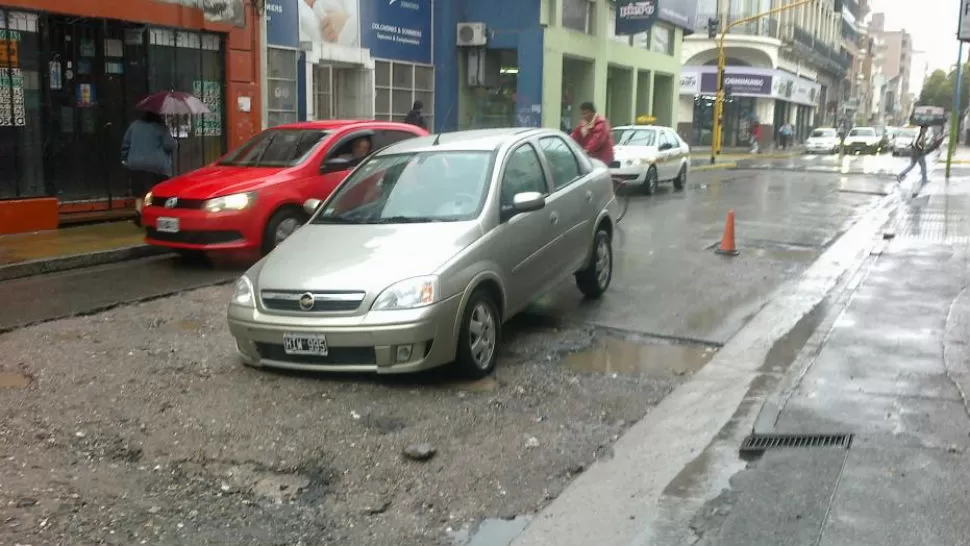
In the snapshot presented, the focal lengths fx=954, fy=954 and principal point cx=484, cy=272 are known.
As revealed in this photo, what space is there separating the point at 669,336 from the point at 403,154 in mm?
2596

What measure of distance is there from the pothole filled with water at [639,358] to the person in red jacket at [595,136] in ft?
22.0

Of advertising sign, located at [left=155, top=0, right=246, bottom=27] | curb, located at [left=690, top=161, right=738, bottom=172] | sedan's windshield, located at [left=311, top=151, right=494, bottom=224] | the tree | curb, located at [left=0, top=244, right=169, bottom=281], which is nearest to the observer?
sedan's windshield, located at [left=311, top=151, right=494, bottom=224]

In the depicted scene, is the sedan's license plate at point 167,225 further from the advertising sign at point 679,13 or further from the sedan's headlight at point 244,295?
the advertising sign at point 679,13

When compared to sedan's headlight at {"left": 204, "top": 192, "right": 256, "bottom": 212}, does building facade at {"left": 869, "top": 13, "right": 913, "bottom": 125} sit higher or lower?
higher

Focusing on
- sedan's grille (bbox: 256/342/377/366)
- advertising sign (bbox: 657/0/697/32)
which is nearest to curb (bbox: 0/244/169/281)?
sedan's grille (bbox: 256/342/377/366)

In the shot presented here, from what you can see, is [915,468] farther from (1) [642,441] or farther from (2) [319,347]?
(2) [319,347]

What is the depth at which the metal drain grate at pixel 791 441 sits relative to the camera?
5.05m

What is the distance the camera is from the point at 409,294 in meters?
5.90

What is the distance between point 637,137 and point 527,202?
1445 cm

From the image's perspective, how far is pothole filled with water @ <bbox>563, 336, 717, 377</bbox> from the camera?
673 cm

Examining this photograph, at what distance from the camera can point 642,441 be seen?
532cm

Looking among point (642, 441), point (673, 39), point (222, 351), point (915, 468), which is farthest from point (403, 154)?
point (673, 39)

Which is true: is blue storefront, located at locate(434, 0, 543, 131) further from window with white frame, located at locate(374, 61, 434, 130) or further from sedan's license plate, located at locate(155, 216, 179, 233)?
sedan's license plate, located at locate(155, 216, 179, 233)

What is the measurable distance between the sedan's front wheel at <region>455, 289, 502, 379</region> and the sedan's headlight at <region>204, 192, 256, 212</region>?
466cm
